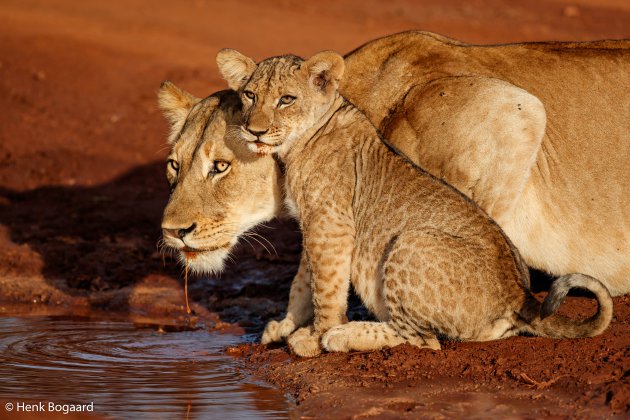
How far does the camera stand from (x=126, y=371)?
7.08 meters

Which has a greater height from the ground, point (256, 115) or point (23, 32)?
point (23, 32)

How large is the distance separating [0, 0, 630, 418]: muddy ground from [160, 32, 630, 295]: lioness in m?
0.57

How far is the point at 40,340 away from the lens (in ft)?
26.1

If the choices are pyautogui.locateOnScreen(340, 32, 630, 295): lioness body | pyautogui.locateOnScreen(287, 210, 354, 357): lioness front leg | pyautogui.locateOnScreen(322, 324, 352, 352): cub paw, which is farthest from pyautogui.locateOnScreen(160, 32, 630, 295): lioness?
pyautogui.locateOnScreen(322, 324, 352, 352): cub paw

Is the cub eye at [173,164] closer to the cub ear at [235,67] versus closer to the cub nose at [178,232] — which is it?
the cub nose at [178,232]

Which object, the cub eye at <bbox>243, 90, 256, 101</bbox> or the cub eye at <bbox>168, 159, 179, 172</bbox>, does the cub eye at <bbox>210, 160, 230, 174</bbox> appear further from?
the cub eye at <bbox>243, 90, 256, 101</bbox>

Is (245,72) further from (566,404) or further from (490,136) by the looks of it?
(566,404)

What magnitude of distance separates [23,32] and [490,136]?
48.2 ft

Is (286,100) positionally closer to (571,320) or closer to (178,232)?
(178,232)

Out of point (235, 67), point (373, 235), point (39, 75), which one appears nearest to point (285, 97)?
point (235, 67)

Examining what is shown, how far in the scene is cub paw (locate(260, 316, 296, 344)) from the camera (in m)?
7.55

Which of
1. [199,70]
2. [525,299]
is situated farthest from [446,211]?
[199,70]

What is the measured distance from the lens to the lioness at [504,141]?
7.27 m

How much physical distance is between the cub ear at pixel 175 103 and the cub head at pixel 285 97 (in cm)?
75
